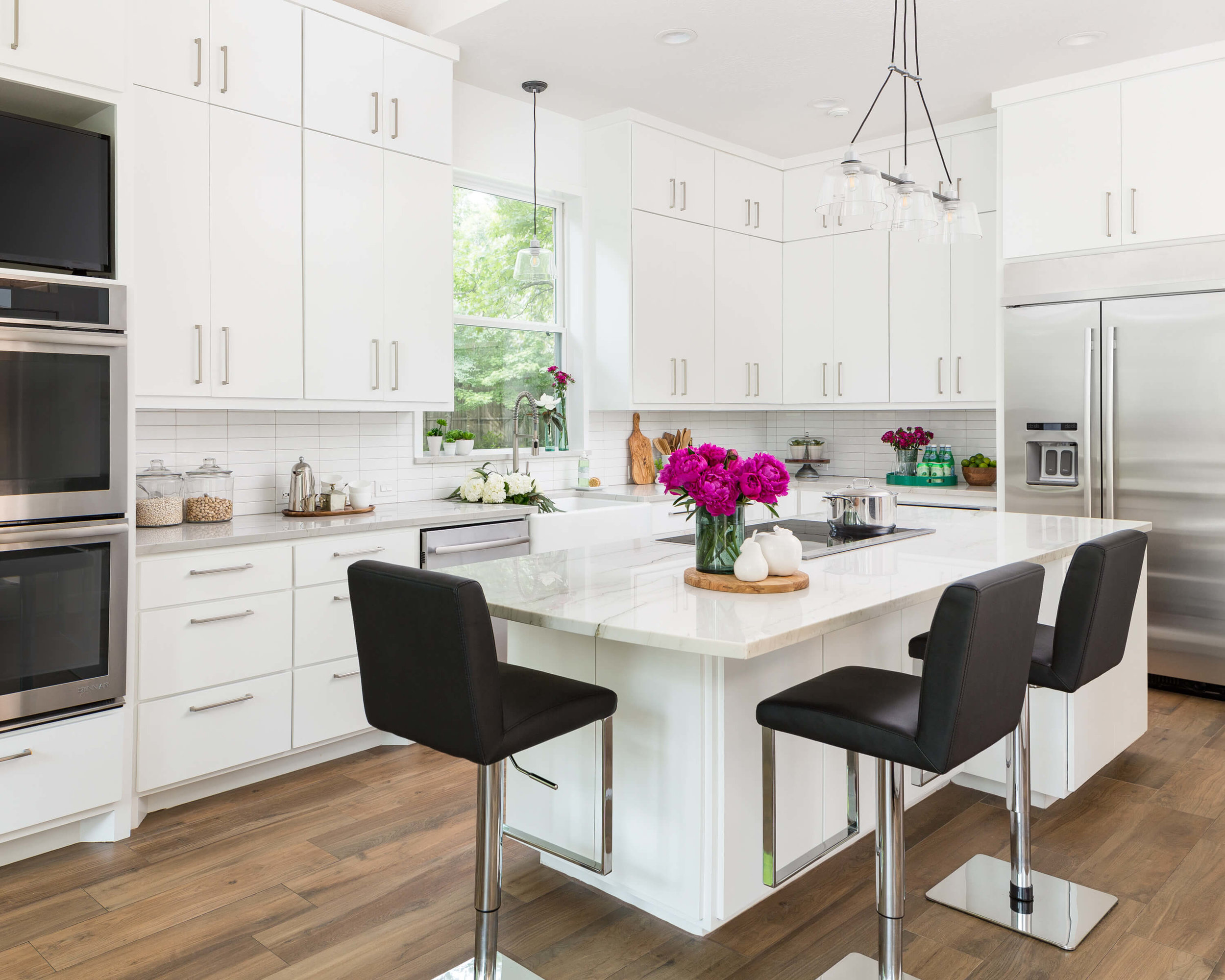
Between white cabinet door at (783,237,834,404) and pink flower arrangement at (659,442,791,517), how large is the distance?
3.46 meters

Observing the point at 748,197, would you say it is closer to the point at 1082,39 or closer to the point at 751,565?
the point at 1082,39

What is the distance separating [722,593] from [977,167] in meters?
3.71

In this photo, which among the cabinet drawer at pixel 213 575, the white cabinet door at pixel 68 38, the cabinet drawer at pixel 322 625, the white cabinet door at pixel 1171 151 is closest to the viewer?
the white cabinet door at pixel 68 38

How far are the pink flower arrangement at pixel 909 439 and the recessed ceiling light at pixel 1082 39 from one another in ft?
6.96

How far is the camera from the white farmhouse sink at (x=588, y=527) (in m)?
3.76

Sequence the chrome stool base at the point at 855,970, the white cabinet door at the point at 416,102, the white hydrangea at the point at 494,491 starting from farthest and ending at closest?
the white hydrangea at the point at 494,491, the white cabinet door at the point at 416,102, the chrome stool base at the point at 855,970

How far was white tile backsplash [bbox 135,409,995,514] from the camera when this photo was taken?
353 centimetres

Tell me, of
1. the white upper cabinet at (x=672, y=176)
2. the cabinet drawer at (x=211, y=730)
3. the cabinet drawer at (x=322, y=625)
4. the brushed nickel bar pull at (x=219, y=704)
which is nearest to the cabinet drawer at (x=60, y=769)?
the cabinet drawer at (x=211, y=730)

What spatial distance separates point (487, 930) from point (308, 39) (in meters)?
3.06

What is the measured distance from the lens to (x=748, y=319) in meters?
5.43

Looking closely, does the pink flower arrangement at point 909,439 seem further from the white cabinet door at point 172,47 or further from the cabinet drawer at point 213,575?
the white cabinet door at point 172,47

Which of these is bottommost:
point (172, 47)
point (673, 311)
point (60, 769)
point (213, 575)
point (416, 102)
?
point (60, 769)

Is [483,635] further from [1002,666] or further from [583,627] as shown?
[1002,666]

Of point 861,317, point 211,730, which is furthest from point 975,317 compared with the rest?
point 211,730
